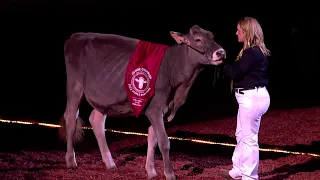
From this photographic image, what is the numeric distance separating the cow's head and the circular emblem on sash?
0.57 meters

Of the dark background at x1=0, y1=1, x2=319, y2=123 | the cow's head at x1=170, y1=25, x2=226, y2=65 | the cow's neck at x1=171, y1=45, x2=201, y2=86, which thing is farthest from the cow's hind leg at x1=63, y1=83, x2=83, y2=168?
the dark background at x1=0, y1=1, x2=319, y2=123

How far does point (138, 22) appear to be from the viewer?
1777 cm

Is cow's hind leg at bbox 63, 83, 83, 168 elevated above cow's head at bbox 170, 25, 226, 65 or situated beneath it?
situated beneath

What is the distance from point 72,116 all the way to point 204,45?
231 centimetres

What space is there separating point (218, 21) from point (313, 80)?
3755 mm

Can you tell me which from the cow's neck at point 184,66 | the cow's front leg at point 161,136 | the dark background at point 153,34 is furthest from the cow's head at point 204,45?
the dark background at point 153,34

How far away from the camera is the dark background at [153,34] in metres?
17.0

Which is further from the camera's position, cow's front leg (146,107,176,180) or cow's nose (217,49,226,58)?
cow's front leg (146,107,176,180)

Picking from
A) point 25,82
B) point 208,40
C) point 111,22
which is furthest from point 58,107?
point 208,40

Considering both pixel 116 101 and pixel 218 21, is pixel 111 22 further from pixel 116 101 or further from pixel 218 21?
pixel 116 101

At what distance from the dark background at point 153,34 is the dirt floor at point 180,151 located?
433 cm

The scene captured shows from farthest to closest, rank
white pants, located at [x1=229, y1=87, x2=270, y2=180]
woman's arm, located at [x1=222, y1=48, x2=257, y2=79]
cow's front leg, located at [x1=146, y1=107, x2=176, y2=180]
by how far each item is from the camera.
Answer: cow's front leg, located at [x1=146, y1=107, x2=176, y2=180]
white pants, located at [x1=229, y1=87, x2=270, y2=180]
woman's arm, located at [x1=222, y1=48, x2=257, y2=79]

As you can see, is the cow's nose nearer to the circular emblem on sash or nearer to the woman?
the woman

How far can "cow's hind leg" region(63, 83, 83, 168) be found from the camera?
25.6 feet
